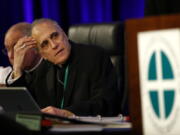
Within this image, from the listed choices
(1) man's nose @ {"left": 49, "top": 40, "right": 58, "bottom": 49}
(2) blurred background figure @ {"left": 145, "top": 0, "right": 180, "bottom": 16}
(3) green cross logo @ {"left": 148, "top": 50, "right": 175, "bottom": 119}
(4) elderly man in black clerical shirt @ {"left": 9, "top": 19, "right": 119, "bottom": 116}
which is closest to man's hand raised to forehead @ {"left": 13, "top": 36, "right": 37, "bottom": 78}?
(4) elderly man in black clerical shirt @ {"left": 9, "top": 19, "right": 119, "bottom": 116}

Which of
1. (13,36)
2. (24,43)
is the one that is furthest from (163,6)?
(13,36)

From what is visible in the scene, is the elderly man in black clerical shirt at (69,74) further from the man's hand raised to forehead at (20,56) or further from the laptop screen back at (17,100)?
the laptop screen back at (17,100)

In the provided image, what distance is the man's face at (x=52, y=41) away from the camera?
2.10m

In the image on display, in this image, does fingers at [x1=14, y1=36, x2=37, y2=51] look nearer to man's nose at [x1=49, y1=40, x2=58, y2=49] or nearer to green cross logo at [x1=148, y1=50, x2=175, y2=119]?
man's nose at [x1=49, y1=40, x2=58, y2=49]

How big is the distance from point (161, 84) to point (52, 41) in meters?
1.36

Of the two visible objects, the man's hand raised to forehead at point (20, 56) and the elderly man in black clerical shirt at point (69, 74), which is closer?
the elderly man in black clerical shirt at point (69, 74)

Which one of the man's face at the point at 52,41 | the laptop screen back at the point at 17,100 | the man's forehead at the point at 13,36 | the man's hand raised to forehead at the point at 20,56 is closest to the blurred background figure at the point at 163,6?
the laptop screen back at the point at 17,100

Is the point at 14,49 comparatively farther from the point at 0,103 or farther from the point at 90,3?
the point at 90,3

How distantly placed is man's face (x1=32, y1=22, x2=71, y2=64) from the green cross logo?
4.36 ft

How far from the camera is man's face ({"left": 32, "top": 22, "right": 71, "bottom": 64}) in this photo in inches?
82.7

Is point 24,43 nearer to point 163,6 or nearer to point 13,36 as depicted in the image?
point 13,36

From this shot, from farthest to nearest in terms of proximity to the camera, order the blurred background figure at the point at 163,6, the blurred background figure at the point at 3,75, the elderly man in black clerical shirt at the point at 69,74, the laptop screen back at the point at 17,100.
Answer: the blurred background figure at the point at 3,75
the elderly man in black clerical shirt at the point at 69,74
the laptop screen back at the point at 17,100
the blurred background figure at the point at 163,6

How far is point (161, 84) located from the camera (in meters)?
0.79

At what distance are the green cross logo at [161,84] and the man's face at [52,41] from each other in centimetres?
133
